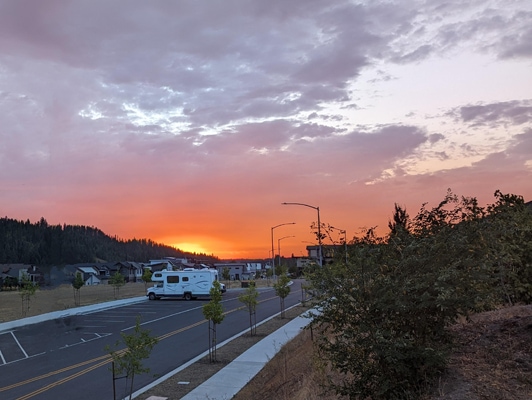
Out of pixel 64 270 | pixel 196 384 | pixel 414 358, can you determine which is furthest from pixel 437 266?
pixel 64 270

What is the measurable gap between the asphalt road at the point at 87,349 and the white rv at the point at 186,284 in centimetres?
998

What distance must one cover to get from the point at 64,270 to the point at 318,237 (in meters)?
139

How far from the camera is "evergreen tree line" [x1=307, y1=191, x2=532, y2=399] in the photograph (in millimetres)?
6641

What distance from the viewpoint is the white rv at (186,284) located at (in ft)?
162

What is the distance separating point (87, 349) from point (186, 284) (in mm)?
27721

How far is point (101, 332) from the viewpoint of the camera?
Answer: 27.9 metres

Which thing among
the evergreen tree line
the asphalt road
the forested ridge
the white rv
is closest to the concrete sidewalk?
the asphalt road

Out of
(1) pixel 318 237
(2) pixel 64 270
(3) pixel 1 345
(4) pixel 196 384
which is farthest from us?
(2) pixel 64 270

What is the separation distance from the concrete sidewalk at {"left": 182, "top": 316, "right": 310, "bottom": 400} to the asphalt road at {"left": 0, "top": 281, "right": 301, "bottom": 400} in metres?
1.77

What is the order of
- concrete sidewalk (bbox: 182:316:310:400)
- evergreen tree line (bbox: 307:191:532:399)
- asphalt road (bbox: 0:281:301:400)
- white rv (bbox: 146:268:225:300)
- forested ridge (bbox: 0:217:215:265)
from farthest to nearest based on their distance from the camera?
forested ridge (bbox: 0:217:215:265) < white rv (bbox: 146:268:225:300) < asphalt road (bbox: 0:281:301:400) < concrete sidewalk (bbox: 182:316:310:400) < evergreen tree line (bbox: 307:191:532:399)

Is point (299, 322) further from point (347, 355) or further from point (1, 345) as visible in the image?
point (347, 355)

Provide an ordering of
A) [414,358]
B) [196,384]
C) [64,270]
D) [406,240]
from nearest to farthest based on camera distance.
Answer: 1. [414,358]
2. [406,240]
3. [196,384]
4. [64,270]

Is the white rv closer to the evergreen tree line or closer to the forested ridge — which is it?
the evergreen tree line

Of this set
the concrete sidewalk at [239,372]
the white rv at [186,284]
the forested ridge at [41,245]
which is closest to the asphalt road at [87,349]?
the concrete sidewalk at [239,372]
